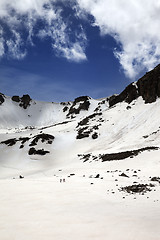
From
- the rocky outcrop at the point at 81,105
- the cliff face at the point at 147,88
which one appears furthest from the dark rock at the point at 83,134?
the rocky outcrop at the point at 81,105

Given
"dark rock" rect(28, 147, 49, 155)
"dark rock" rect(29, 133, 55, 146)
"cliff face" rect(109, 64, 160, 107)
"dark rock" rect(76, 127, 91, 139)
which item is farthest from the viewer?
"cliff face" rect(109, 64, 160, 107)

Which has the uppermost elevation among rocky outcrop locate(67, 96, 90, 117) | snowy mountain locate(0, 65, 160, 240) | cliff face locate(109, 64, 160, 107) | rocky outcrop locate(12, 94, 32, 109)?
rocky outcrop locate(12, 94, 32, 109)

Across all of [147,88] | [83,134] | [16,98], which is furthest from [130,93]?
[16,98]

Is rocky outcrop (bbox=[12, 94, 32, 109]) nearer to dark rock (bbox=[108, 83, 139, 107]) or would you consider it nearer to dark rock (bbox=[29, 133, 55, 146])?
dark rock (bbox=[108, 83, 139, 107])

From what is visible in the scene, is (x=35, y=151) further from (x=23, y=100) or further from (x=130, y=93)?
(x=23, y=100)

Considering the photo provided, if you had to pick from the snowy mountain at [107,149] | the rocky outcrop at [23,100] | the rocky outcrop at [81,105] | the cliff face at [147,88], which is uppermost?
the rocky outcrop at [23,100]

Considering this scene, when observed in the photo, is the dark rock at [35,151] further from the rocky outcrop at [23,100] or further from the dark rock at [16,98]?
the dark rock at [16,98]

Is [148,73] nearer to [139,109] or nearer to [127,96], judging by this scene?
[127,96]

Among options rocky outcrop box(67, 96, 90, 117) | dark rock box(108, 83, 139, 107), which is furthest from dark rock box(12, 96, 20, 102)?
dark rock box(108, 83, 139, 107)

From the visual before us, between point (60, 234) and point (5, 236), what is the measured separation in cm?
118

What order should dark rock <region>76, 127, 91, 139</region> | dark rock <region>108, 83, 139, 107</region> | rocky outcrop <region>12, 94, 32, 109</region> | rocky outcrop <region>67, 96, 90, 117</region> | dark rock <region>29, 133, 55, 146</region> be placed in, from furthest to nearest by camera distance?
rocky outcrop <region>12, 94, 32, 109</region>
rocky outcrop <region>67, 96, 90, 117</region>
dark rock <region>108, 83, 139, 107</region>
dark rock <region>76, 127, 91, 139</region>
dark rock <region>29, 133, 55, 146</region>

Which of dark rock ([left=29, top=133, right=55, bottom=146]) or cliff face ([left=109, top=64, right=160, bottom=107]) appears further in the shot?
cliff face ([left=109, top=64, right=160, bottom=107])

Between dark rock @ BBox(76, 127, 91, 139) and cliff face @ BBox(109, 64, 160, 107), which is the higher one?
cliff face @ BBox(109, 64, 160, 107)

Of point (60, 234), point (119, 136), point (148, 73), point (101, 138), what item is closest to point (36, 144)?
point (101, 138)
